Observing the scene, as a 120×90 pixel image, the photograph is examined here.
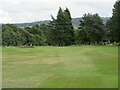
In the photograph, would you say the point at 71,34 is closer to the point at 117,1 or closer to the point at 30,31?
the point at 117,1

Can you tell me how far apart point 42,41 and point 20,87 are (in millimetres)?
68535

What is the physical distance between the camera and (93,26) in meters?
54.2

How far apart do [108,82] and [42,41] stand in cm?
6829

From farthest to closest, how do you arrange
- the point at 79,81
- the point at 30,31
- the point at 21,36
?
the point at 30,31 → the point at 21,36 → the point at 79,81

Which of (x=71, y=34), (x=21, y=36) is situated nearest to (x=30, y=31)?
(x=21, y=36)

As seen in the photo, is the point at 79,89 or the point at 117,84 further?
the point at 117,84

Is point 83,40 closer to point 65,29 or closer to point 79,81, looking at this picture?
point 65,29

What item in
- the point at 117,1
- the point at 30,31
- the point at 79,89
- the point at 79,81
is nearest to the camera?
the point at 79,89

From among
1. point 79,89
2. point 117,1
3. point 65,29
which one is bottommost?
point 79,89

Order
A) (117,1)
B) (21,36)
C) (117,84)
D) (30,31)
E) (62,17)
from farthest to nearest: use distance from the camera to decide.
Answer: (30,31), (21,36), (62,17), (117,1), (117,84)

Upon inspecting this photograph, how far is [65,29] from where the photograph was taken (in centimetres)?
5334

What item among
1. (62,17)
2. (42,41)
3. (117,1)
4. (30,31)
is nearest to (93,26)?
(62,17)

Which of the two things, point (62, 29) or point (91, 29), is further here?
point (91, 29)

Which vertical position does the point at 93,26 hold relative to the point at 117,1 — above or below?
below
